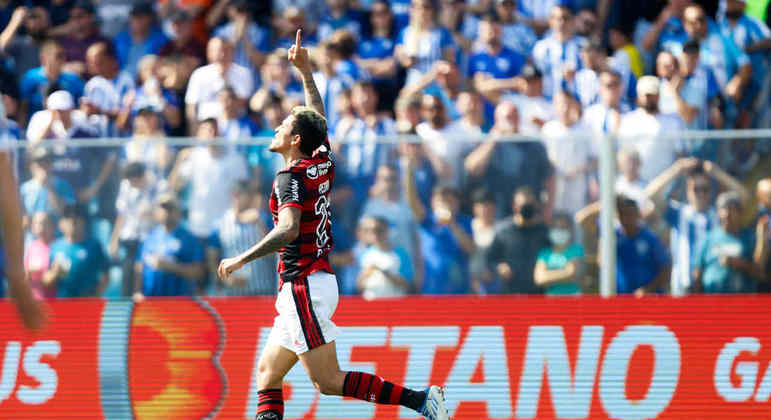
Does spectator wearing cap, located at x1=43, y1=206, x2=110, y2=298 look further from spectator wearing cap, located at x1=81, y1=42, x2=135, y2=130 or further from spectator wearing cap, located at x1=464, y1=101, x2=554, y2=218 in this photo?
spectator wearing cap, located at x1=464, y1=101, x2=554, y2=218

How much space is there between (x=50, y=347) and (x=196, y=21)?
4.78 meters

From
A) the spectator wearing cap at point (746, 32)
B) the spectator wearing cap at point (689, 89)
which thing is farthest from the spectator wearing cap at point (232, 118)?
the spectator wearing cap at point (746, 32)

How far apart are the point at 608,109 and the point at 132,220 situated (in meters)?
4.42

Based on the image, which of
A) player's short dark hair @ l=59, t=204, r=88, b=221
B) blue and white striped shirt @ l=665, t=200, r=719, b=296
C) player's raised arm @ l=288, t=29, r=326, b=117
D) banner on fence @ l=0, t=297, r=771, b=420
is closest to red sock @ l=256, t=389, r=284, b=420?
player's raised arm @ l=288, t=29, r=326, b=117

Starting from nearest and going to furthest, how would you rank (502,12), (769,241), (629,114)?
(769,241)
(629,114)
(502,12)

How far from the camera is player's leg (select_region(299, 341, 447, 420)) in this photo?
7.52m

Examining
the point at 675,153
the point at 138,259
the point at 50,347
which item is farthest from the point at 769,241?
the point at 50,347

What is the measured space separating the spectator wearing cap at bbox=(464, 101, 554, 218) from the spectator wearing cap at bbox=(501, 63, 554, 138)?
1.54 metres

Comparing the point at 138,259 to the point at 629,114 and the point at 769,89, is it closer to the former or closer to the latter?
the point at 629,114

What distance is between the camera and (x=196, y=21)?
1338 cm

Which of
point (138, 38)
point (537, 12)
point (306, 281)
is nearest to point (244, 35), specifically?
point (138, 38)

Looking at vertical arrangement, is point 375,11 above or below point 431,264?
above

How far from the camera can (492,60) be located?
12359 millimetres

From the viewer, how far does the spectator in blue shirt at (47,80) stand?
40.8 feet
